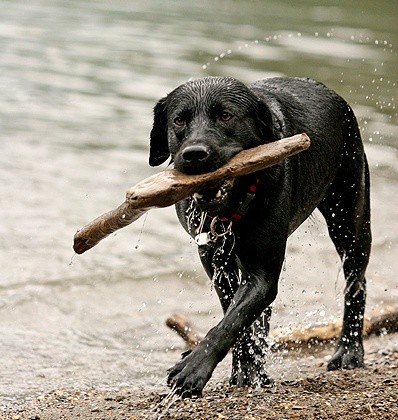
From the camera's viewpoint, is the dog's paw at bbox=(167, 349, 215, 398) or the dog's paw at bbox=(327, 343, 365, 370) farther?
the dog's paw at bbox=(327, 343, 365, 370)

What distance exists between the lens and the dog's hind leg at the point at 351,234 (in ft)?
20.6

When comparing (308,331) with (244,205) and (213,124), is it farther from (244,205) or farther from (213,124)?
(213,124)

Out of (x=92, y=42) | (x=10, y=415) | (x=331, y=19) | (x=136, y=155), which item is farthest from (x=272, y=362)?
(x=331, y=19)

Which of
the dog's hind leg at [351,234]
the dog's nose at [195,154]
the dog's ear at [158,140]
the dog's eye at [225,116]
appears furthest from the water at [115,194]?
the dog's nose at [195,154]

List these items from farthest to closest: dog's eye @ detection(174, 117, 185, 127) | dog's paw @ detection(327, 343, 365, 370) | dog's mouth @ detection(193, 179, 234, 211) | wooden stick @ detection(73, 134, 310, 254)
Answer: dog's paw @ detection(327, 343, 365, 370)
dog's eye @ detection(174, 117, 185, 127)
dog's mouth @ detection(193, 179, 234, 211)
wooden stick @ detection(73, 134, 310, 254)

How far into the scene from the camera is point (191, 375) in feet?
15.1

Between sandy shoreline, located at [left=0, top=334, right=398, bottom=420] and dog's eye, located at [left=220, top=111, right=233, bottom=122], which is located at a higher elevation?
dog's eye, located at [left=220, top=111, right=233, bottom=122]

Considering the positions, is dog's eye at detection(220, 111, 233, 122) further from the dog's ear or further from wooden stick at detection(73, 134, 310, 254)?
the dog's ear

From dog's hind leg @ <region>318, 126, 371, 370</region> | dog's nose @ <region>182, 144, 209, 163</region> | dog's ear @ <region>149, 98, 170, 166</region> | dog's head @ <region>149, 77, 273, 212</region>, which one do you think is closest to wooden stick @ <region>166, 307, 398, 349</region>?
dog's hind leg @ <region>318, 126, 371, 370</region>

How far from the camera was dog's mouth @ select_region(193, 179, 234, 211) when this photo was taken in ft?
15.6

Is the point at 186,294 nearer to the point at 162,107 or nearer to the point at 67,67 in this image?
the point at 162,107

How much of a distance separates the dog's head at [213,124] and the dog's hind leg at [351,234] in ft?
4.22

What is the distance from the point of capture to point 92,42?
798 inches

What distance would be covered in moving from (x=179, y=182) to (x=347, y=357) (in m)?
2.34
